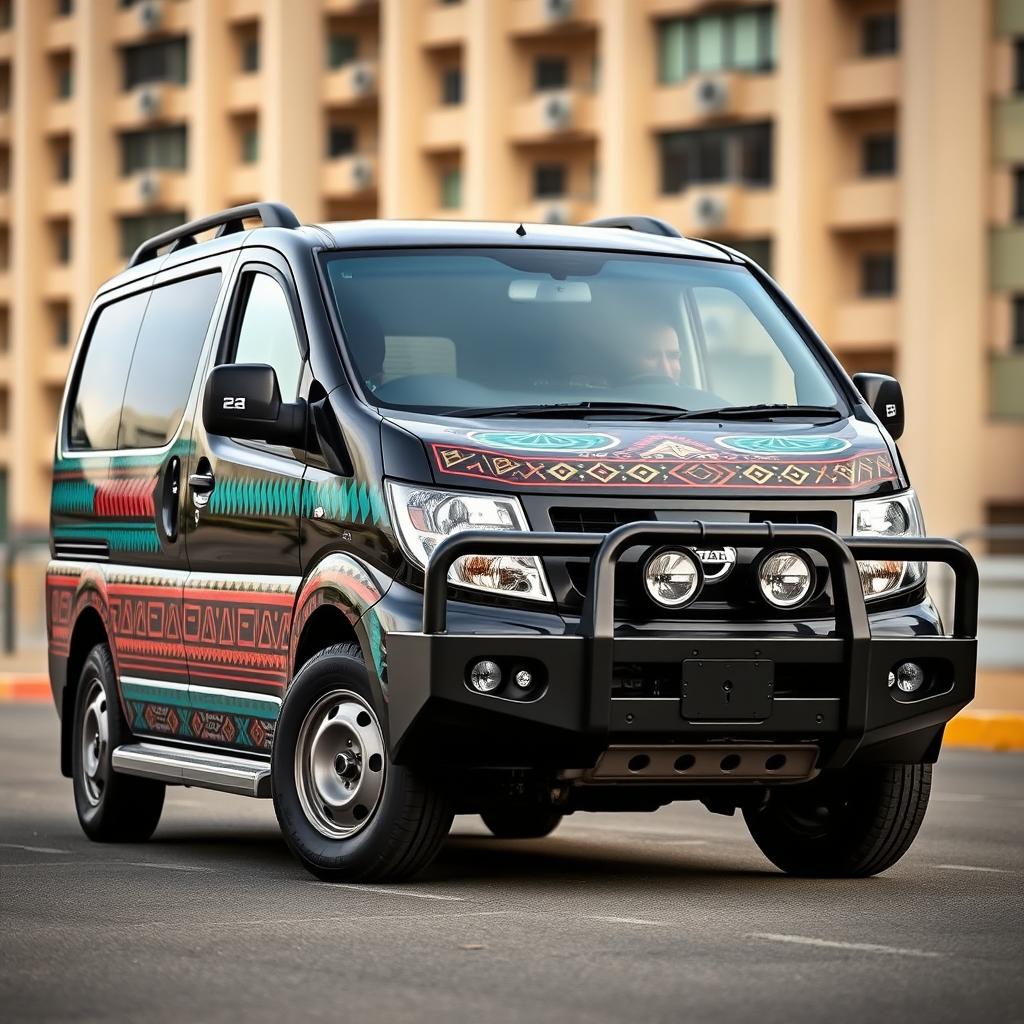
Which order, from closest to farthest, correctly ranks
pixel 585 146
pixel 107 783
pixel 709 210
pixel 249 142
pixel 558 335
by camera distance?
pixel 558 335 → pixel 107 783 → pixel 709 210 → pixel 585 146 → pixel 249 142

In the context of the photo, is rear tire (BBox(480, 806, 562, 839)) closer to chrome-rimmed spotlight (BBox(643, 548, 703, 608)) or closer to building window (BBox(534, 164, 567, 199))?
chrome-rimmed spotlight (BBox(643, 548, 703, 608))

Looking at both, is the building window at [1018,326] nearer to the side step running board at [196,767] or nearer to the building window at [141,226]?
the building window at [141,226]

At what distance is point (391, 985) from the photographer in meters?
6.37

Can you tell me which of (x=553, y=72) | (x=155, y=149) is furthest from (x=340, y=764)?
(x=155, y=149)

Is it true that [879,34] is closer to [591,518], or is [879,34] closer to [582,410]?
[582,410]

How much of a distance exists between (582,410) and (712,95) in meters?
49.7

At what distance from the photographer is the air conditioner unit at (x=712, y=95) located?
57.3 metres

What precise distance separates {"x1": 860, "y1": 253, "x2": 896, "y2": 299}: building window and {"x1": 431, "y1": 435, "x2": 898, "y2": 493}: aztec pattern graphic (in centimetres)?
4789

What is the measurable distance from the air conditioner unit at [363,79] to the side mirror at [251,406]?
2327 inches

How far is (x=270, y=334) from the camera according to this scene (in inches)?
372

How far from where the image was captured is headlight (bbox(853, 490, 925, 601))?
8445 millimetres

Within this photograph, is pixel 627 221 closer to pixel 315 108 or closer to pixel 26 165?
pixel 315 108

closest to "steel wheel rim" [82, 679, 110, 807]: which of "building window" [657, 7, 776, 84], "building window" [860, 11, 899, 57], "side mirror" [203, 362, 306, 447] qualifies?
"side mirror" [203, 362, 306, 447]

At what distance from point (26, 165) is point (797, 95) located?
102ft
